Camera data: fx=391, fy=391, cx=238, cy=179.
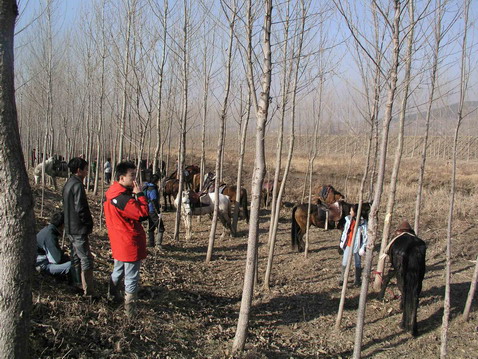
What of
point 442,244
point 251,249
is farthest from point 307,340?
point 442,244

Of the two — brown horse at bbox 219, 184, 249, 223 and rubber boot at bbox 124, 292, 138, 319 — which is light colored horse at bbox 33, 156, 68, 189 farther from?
rubber boot at bbox 124, 292, 138, 319

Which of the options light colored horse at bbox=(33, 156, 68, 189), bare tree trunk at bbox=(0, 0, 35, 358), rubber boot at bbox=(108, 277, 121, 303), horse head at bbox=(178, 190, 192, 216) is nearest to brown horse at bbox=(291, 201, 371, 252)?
horse head at bbox=(178, 190, 192, 216)

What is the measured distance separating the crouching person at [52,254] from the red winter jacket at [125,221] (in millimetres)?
1057

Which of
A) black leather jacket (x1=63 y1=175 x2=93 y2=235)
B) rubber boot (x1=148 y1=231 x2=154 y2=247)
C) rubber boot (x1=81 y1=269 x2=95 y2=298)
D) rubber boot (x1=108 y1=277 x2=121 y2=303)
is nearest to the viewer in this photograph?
black leather jacket (x1=63 y1=175 x2=93 y2=235)

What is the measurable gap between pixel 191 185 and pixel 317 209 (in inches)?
364

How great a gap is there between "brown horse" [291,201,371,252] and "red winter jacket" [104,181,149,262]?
5.97 metres

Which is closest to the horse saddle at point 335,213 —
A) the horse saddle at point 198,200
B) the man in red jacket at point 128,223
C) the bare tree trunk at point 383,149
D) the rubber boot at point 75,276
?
the horse saddle at point 198,200

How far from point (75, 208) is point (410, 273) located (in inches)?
182

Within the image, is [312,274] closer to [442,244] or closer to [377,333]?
[377,333]

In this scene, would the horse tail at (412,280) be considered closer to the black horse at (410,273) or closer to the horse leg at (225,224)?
the black horse at (410,273)

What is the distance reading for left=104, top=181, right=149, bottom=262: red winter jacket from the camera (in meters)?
4.22

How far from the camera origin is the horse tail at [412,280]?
18.1ft

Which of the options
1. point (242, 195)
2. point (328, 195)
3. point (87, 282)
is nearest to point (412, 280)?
point (87, 282)

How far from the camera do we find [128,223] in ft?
14.2
